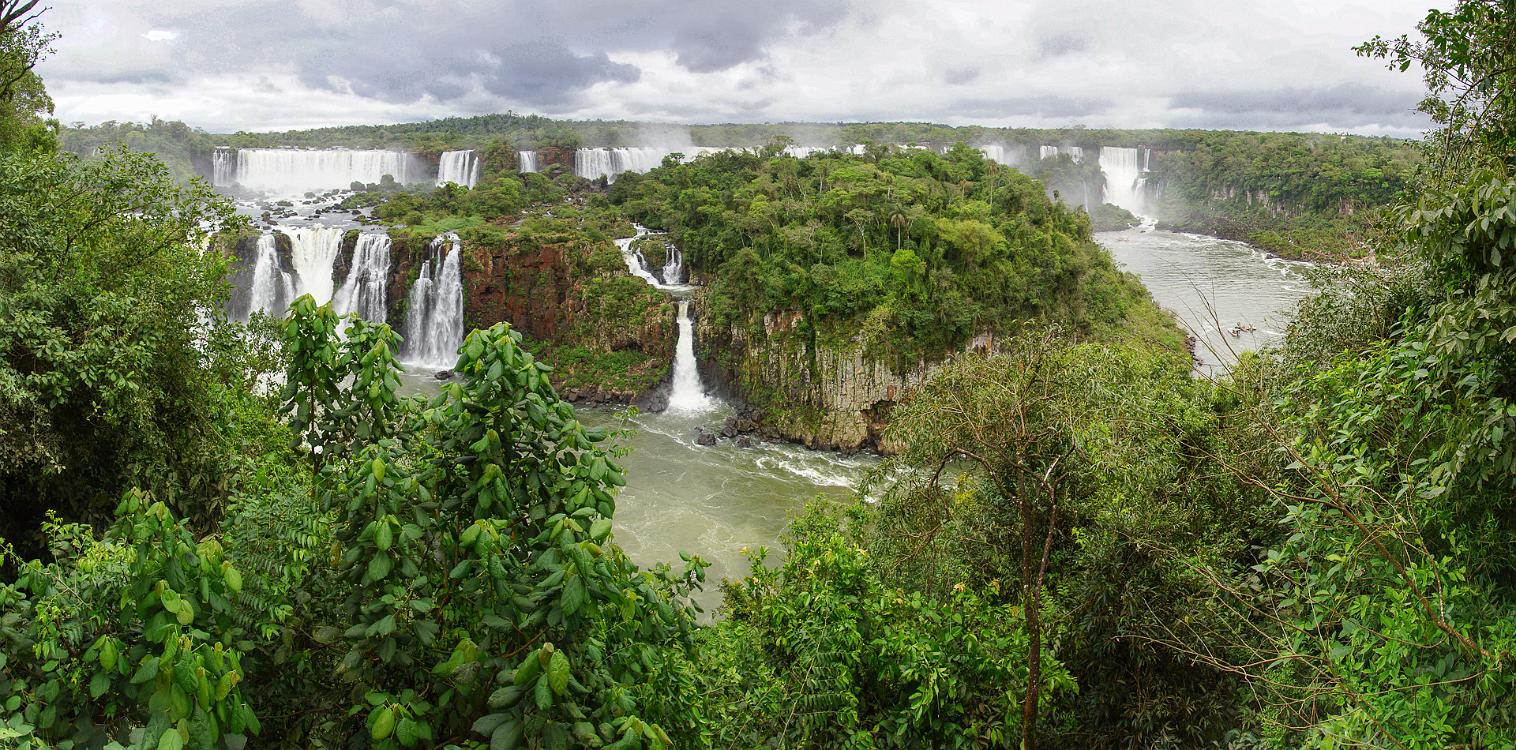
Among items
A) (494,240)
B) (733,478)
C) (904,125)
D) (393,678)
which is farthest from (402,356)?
(904,125)

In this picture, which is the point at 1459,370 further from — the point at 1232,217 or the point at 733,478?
the point at 1232,217

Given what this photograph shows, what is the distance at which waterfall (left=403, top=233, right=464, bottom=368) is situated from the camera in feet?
117

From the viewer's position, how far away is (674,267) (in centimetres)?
3950

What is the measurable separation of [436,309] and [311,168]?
1143 inches

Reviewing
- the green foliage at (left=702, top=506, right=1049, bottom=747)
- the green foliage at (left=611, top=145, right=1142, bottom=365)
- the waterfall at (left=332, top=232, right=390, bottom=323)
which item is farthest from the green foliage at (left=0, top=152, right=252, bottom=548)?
the waterfall at (left=332, top=232, right=390, bottom=323)

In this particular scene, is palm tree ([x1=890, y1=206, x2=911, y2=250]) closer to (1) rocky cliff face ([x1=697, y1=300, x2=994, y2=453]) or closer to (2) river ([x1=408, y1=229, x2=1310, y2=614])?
(1) rocky cliff face ([x1=697, y1=300, x2=994, y2=453])

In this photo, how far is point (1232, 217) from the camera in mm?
73500

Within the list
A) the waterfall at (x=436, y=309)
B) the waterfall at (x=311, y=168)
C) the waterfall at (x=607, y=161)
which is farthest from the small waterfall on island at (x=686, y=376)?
the waterfall at (x=311, y=168)

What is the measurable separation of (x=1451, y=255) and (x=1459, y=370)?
2.14 feet

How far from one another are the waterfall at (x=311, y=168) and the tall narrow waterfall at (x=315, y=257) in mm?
23667

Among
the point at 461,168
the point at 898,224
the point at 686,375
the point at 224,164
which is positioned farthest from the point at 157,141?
the point at 898,224

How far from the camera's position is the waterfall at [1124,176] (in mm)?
86000

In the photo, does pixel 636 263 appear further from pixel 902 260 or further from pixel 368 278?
pixel 902 260

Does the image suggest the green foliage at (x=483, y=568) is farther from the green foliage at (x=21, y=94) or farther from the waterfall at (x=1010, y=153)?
the waterfall at (x=1010, y=153)
